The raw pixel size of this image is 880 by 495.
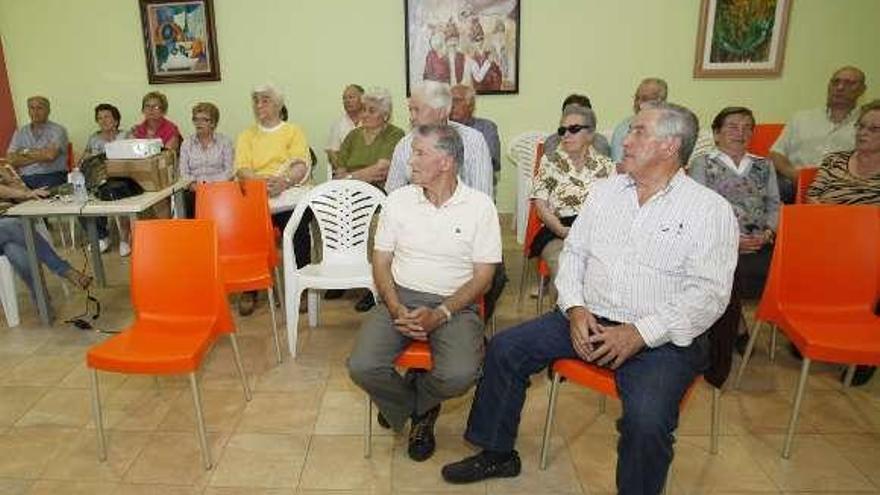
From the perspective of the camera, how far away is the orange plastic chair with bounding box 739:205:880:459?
7.27 feet

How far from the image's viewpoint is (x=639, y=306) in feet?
6.07

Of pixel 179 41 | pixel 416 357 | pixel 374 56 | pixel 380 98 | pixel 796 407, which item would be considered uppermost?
pixel 179 41

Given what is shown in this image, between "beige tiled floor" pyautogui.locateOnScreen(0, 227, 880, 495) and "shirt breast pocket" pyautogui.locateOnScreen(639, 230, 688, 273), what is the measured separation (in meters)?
0.77

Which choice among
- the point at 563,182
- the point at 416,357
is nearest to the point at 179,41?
the point at 563,182

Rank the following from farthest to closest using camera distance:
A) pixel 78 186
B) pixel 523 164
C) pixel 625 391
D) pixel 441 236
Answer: pixel 523 164, pixel 78 186, pixel 441 236, pixel 625 391

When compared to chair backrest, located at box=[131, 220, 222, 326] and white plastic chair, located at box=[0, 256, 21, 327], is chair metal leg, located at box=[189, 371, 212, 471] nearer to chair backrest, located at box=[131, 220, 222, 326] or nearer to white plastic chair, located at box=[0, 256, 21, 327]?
chair backrest, located at box=[131, 220, 222, 326]

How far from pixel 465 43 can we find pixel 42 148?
333cm

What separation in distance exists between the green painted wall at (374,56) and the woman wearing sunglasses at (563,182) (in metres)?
2.12

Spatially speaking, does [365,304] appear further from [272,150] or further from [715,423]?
[715,423]

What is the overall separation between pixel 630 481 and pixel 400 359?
0.81 metres

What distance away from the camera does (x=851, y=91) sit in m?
3.45

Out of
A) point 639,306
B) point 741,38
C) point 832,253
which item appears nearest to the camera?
point 639,306

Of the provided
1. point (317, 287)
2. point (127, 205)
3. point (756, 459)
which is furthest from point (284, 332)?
point (756, 459)

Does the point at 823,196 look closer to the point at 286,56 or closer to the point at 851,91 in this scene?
the point at 851,91
